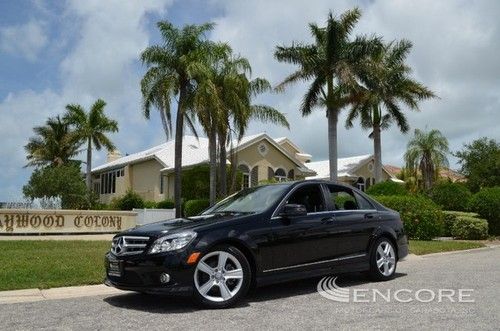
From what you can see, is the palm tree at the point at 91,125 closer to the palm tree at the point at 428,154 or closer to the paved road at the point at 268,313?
the palm tree at the point at 428,154

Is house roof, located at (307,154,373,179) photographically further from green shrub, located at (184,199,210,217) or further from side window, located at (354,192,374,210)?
side window, located at (354,192,374,210)

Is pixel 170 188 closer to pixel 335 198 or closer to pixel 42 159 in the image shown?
pixel 42 159

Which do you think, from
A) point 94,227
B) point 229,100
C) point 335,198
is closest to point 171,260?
point 335,198

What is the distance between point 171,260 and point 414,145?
4568 centimetres

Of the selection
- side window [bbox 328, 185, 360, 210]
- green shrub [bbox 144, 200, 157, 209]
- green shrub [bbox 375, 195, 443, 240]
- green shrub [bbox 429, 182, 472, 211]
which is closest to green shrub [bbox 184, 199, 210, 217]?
green shrub [bbox 144, 200, 157, 209]

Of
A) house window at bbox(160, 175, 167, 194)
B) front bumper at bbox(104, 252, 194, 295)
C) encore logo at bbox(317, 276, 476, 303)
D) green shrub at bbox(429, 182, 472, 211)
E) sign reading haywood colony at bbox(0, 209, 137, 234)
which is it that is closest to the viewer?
front bumper at bbox(104, 252, 194, 295)

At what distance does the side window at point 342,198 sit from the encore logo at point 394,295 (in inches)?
47.0

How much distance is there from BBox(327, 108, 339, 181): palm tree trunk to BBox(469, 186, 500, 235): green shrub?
8.70 metres

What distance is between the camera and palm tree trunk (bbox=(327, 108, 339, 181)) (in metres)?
31.2

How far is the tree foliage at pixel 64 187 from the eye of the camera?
40.9 meters

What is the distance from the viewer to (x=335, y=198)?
844 centimetres

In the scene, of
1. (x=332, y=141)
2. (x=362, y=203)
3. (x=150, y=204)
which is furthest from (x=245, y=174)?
(x=362, y=203)

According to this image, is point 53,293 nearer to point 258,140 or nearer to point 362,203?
point 362,203

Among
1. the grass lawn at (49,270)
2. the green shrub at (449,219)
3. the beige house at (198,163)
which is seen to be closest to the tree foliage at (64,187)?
the beige house at (198,163)
